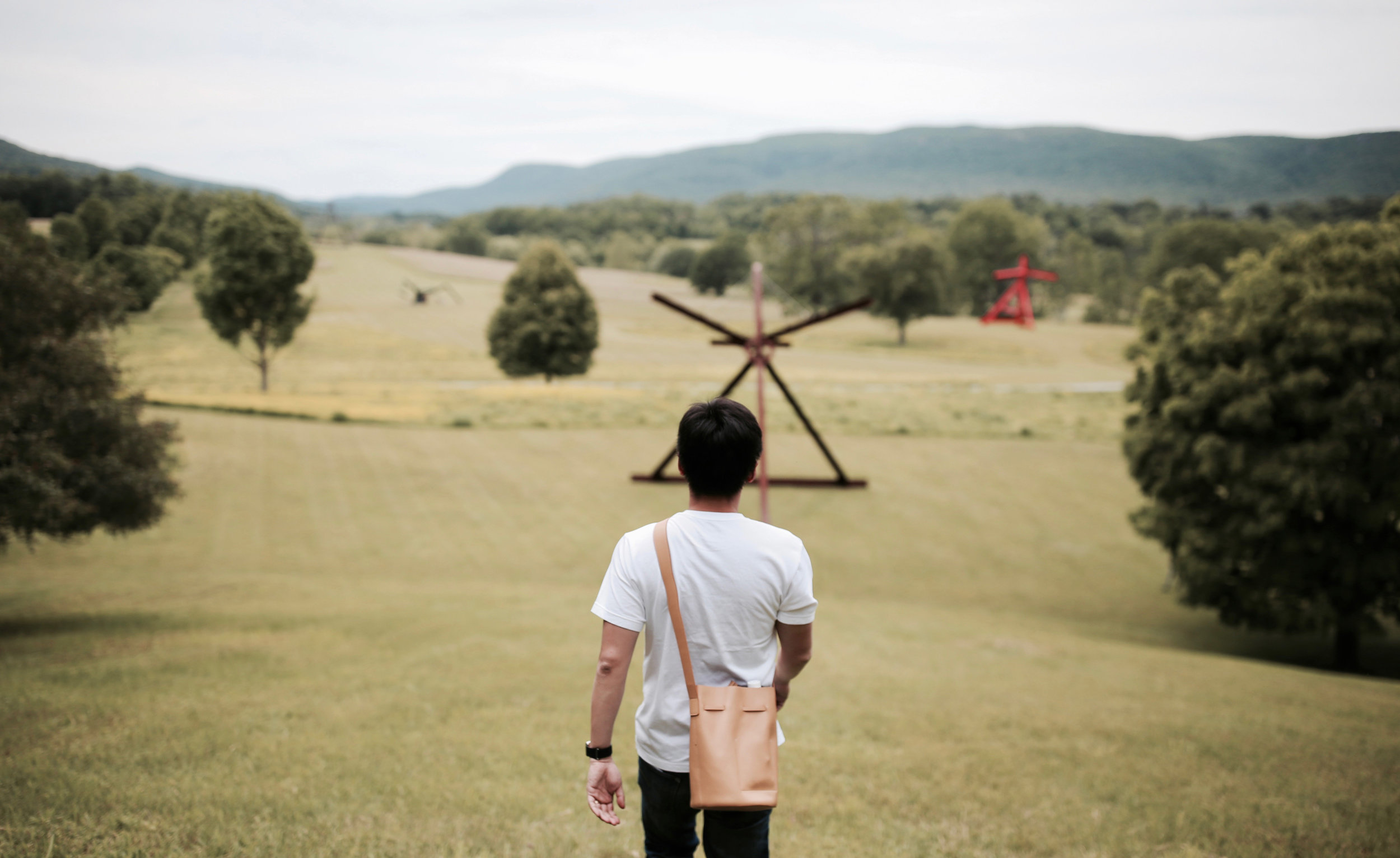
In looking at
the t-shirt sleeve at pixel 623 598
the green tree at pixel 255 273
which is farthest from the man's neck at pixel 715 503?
the green tree at pixel 255 273

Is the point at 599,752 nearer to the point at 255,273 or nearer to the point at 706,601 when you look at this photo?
the point at 706,601

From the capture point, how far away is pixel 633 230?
130 meters

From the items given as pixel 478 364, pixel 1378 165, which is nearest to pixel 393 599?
pixel 1378 165

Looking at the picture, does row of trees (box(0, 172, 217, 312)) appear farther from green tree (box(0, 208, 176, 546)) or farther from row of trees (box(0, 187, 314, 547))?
green tree (box(0, 208, 176, 546))

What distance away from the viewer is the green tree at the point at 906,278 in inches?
2569

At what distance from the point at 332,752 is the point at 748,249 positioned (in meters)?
87.0

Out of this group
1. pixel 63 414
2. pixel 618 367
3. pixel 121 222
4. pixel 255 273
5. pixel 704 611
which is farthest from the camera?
pixel 618 367

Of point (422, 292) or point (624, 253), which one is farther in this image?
point (624, 253)

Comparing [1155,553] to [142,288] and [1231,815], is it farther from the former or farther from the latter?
[142,288]

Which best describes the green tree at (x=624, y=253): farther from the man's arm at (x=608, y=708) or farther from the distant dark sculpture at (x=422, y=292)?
the man's arm at (x=608, y=708)

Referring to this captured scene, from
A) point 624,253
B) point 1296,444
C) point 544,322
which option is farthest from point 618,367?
point 624,253

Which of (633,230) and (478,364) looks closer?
(478,364)

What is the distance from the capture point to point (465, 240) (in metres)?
116

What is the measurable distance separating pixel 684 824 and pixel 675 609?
35.1 inches
